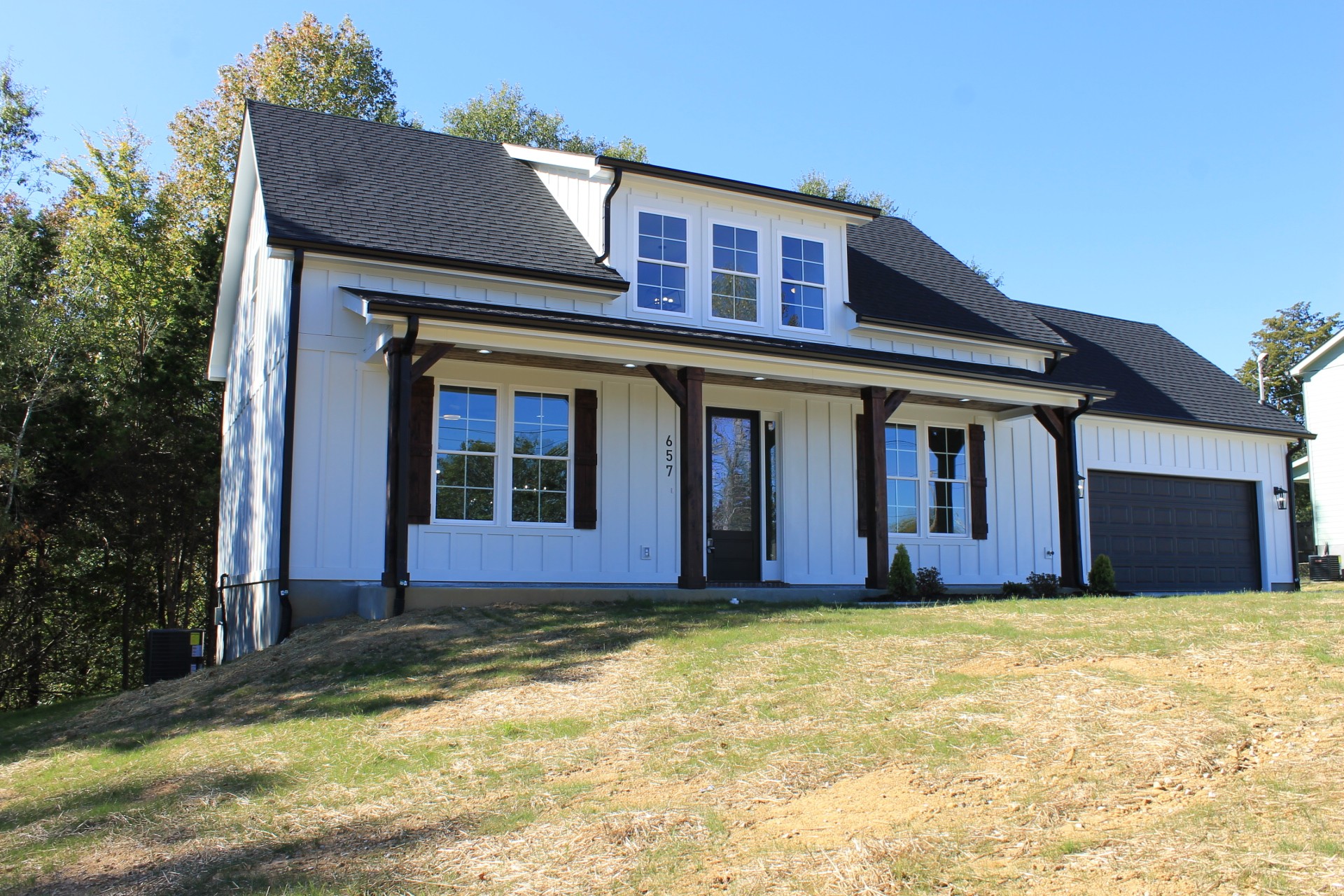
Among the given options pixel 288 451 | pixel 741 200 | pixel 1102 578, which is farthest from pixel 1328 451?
pixel 288 451

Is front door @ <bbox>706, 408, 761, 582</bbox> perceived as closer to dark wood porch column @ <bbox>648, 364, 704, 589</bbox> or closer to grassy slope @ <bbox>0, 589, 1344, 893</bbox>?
dark wood porch column @ <bbox>648, 364, 704, 589</bbox>

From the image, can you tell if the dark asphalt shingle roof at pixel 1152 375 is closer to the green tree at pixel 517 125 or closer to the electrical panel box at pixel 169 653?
the electrical panel box at pixel 169 653

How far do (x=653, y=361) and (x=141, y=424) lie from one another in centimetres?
1495

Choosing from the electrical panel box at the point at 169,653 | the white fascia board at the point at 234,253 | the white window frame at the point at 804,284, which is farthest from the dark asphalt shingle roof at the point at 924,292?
the electrical panel box at the point at 169,653

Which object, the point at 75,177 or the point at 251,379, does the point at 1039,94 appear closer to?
the point at 251,379

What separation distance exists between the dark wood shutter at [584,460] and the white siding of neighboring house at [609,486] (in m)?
0.12

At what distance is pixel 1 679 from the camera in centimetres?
2230

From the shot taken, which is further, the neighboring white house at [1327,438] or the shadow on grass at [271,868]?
the neighboring white house at [1327,438]

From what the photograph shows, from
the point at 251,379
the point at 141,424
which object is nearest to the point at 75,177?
the point at 141,424

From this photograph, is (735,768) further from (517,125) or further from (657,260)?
(517,125)

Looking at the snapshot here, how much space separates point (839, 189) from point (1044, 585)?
28951mm

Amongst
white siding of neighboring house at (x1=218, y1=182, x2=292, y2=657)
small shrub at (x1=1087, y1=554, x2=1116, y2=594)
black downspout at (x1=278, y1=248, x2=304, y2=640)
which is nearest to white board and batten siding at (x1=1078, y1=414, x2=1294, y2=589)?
small shrub at (x1=1087, y1=554, x2=1116, y2=594)

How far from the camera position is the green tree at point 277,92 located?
2923 centimetres

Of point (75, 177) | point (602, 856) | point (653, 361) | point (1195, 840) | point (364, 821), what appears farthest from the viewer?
point (75, 177)
